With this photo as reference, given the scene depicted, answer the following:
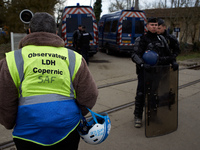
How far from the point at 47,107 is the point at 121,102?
12.9 ft

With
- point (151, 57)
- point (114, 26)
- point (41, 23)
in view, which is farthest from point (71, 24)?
point (41, 23)

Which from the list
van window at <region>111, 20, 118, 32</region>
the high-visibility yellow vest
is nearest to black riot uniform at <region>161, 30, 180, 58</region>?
the high-visibility yellow vest

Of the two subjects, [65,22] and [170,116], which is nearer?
[170,116]

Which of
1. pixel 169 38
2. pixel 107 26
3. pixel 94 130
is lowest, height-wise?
pixel 94 130

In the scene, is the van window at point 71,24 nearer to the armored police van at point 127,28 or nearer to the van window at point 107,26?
the armored police van at point 127,28

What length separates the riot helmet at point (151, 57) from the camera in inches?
135

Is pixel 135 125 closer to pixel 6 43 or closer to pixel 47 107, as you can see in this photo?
pixel 47 107

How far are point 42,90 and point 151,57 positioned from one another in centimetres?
219

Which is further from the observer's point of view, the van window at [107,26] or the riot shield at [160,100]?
the van window at [107,26]

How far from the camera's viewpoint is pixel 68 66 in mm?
1691

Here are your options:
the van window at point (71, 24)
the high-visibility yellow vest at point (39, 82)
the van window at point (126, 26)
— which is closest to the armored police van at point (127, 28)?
the van window at point (126, 26)

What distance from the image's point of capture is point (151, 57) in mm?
3422

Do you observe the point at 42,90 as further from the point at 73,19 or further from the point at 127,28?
the point at 127,28

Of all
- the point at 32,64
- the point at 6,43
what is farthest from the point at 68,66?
the point at 6,43
